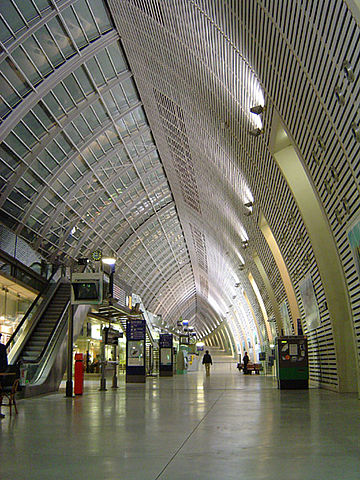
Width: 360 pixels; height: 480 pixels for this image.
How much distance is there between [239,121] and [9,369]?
1154 centimetres

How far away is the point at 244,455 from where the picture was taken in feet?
19.7

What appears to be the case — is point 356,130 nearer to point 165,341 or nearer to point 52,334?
point 52,334

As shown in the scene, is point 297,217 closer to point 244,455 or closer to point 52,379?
point 52,379

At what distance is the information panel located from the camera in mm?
27875

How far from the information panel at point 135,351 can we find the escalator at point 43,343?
9.32 feet

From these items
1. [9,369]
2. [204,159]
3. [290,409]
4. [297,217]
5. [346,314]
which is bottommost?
[290,409]

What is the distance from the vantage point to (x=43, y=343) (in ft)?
72.2

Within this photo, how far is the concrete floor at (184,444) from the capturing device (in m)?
5.11

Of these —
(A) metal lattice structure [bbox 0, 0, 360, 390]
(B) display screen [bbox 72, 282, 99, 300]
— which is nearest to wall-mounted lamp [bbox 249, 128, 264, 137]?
(A) metal lattice structure [bbox 0, 0, 360, 390]

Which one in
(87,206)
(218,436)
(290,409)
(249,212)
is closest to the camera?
(218,436)

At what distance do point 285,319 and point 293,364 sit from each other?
1005 cm

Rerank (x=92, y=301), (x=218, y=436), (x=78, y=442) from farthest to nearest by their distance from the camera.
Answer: (x=92, y=301) < (x=218, y=436) < (x=78, y=442)

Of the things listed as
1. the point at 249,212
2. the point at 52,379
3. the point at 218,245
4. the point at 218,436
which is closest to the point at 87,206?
the point at 218,245

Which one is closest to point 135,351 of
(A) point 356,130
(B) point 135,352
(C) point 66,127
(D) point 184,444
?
(B) point 135,352
